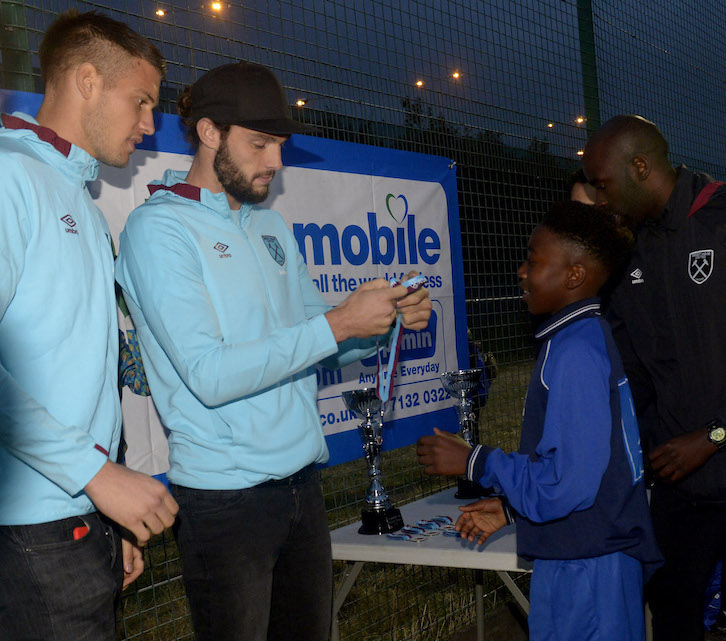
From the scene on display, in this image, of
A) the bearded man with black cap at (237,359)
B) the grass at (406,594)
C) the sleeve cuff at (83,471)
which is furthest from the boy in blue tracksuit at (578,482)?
the grass at (406,594)

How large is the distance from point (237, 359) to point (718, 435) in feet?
4.92

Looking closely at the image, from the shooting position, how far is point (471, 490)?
2.93m

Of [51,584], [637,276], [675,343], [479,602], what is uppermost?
[637,276]

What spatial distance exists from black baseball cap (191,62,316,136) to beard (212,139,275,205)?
82mm

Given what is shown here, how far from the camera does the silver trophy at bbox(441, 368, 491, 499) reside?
9.45ft

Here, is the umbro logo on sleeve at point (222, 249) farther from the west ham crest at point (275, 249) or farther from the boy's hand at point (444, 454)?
the boy's hand at point (444, 454)

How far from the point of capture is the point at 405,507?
9.50 ft

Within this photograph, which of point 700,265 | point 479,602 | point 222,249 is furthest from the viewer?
point 479,602

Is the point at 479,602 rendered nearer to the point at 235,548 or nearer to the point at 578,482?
the point at 578,482

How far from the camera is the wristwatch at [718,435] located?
2.22m

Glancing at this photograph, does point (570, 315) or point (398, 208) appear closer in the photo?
point (570, 315)

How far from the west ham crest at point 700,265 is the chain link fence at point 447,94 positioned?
152 cm

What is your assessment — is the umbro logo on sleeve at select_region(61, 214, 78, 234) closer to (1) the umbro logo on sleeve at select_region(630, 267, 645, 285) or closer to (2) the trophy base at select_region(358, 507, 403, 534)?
(2) the trophy base at select_region(358, 507, 403, 534)

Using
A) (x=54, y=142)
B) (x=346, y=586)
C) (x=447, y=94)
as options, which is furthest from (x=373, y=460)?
(x=447, y=94)
